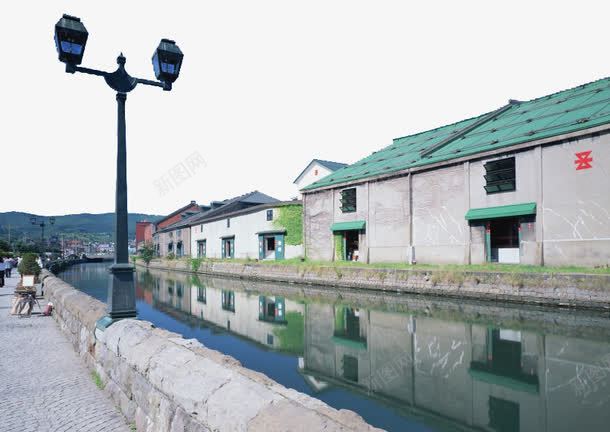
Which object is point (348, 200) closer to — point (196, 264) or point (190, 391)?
point (196, 264)

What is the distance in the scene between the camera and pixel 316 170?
1881 inches

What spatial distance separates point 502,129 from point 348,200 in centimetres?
1001

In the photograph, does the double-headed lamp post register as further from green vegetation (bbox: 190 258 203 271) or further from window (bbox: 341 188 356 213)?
green vegetation (bbox: 190 258 203 271)

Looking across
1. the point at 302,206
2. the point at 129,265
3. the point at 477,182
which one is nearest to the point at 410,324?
the point at 129,265

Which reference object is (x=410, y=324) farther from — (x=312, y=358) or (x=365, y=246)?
(x=365, y=246)

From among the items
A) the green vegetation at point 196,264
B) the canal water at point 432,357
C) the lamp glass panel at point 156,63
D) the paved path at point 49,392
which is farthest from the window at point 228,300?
the green vegetation at point 196,264

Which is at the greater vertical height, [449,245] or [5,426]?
[449,245]

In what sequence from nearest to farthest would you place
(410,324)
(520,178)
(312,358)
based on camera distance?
1. (312,358)
2. (410,324)
3. (520,178)

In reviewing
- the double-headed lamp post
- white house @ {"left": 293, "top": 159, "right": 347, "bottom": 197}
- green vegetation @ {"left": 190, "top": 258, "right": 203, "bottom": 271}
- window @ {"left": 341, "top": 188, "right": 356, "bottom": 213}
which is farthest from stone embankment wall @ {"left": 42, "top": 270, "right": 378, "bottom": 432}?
white house @ {"left": 293, "top": 159, "right": 347, "bottom": 197}

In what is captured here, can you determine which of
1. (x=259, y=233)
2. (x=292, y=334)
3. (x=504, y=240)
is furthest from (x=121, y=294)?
(x=259, y=233)

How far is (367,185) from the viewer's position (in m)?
25.3

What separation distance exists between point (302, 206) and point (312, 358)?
24.4 meters

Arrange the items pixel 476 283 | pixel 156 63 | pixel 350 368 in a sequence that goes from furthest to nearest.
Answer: pixel 476 283
pixel 350 368
pixel 156 63

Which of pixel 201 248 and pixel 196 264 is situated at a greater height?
pixel 201 248
